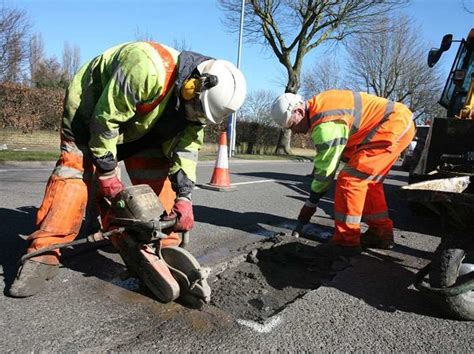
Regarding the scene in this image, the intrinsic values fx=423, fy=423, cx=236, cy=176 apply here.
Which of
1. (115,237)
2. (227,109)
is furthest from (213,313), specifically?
(227,109)

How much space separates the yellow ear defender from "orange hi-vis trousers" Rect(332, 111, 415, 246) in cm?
172

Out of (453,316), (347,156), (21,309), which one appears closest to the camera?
(21,309)

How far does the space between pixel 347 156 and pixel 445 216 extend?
1379 mm

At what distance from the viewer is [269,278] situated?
3.15m

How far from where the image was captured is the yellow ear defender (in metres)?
2.55

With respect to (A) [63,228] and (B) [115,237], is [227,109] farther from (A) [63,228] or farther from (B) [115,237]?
(A) [63,228]

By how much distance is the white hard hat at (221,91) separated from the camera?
8.48 ft

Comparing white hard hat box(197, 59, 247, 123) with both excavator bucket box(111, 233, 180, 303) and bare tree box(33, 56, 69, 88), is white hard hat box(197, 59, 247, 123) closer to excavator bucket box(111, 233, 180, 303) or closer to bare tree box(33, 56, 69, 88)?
excavator bucket box(111, 233, 180, 303)

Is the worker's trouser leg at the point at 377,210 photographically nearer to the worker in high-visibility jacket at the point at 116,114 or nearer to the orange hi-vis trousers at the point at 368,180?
the orange hi-vis trousers at the point at 368,180

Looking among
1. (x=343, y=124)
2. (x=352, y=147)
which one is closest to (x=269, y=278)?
(x=343, y=124)

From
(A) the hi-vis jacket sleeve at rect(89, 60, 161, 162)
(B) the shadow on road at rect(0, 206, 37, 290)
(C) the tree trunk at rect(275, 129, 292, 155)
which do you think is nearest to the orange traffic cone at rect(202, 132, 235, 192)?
(B) the shadow on road at rect(0, 206, 37, 290)

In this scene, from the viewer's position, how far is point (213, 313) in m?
2.44

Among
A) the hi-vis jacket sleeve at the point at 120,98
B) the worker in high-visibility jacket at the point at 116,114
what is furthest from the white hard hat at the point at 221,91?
the hi-vis jacket sleeve at the point at 120,98

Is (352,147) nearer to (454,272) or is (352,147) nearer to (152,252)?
(454,272)
